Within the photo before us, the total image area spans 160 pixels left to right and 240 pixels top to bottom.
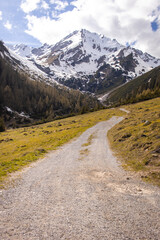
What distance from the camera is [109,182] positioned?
10531 mm

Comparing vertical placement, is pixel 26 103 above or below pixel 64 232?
above

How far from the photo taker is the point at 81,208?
24.2ft

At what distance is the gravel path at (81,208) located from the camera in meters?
5.59

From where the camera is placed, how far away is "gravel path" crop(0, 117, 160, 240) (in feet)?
18.4

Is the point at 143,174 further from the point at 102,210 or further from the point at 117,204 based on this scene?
the point at 102,210

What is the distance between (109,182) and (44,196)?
5.11 meters

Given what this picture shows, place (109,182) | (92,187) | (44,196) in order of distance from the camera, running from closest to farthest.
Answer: (44,196) → (92,187) → (109,182)

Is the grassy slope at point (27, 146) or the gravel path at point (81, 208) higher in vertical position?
the gravel path at point (81, 208)

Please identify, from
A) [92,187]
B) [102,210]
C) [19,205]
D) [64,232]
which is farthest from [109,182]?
[19,205]

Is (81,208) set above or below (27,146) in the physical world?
above

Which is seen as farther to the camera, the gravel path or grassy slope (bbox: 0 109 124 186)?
grassy slope (bbox: 0 109 124 186)

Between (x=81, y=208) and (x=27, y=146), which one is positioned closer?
(x=81, y=208)

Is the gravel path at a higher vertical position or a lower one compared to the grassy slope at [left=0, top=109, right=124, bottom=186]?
higher

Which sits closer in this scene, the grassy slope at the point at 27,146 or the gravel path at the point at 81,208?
the gravel path at the point at 81,208
